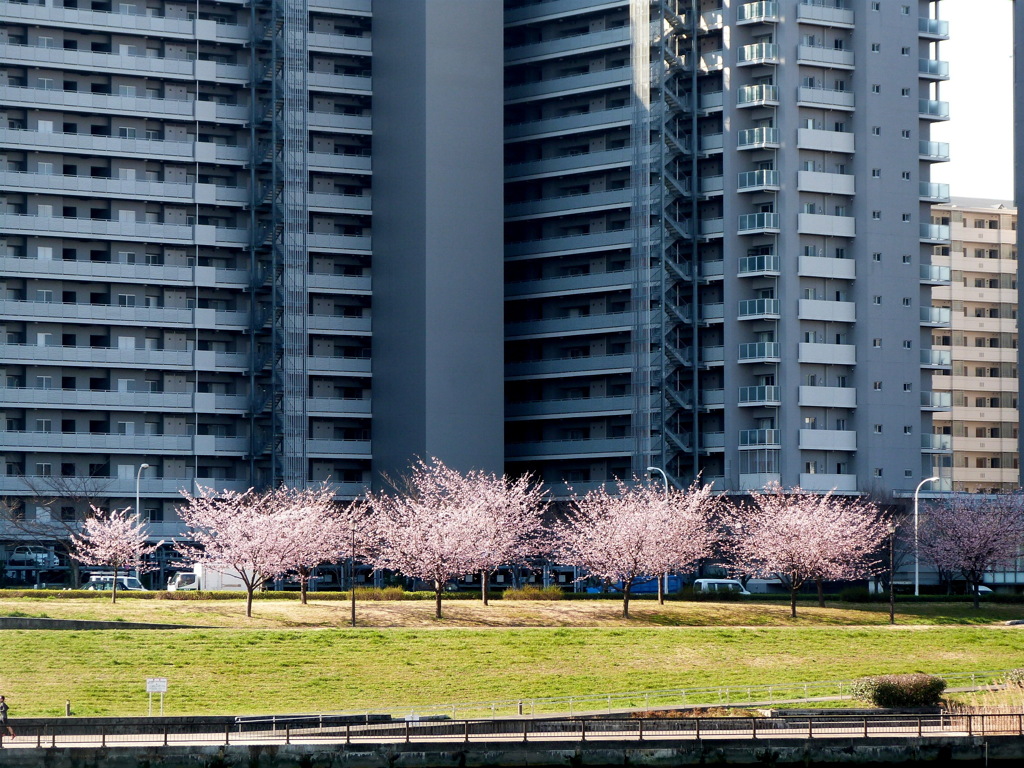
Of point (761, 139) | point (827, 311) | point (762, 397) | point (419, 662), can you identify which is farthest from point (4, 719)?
point (761, 139)

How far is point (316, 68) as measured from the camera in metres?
130

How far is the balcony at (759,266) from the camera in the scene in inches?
4825

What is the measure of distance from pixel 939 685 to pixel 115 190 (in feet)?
259

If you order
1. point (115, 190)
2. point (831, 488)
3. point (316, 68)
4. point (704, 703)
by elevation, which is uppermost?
point (316, 68)

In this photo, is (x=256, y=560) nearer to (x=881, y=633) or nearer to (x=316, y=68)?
(x=881, y=633)

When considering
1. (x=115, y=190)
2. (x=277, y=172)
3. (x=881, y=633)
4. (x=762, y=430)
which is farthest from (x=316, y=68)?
(x=881, y=633)

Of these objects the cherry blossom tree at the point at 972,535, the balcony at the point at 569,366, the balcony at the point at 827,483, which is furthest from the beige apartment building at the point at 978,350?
the cherry blossom tree at the point at 972,535

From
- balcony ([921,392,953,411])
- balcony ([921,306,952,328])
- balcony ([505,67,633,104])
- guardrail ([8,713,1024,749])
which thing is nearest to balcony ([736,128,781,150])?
balcony ([505,67,633,104])

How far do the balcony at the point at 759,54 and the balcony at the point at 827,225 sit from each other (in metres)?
10.8

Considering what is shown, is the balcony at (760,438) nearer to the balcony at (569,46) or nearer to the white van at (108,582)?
the balcony at (569,46)

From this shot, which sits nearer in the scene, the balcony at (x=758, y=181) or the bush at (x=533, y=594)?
the bush at (x=533, y=594)

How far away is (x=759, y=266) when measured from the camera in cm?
12269

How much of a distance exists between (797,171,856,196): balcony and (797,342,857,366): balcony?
10477 mm

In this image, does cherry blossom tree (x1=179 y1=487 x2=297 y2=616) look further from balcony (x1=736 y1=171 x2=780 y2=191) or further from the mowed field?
balcony (x1=736 y1=171 x2=780 y2=191)
